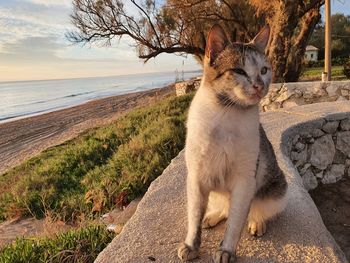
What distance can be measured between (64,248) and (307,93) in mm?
7634


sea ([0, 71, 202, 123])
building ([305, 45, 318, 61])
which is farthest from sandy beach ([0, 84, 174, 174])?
building ([305, 45, 318, 61])

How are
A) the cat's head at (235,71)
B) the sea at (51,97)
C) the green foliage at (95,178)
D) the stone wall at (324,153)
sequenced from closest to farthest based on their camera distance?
the cat's head at (235,71) → the green foliage at (95,178) → the stone wall at (324,153) → the sea at (51,97)

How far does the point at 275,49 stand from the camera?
1350cm

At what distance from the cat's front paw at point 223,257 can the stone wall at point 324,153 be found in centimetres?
377

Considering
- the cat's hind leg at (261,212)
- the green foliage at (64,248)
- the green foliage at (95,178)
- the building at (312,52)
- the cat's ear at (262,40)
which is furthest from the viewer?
the building at (312,52)

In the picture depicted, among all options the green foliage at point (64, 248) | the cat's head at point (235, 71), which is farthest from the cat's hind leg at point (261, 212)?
the green foliage at point (64, 248)

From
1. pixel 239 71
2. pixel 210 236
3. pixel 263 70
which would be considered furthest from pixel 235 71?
pixel 210 236

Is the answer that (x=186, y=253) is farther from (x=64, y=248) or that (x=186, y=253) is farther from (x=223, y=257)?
(x=64, y=248)

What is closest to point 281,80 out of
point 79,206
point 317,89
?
point 317,89

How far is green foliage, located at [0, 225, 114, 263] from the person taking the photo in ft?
10.9

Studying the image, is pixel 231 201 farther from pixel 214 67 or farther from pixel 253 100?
pixel 214 67

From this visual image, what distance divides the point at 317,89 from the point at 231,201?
7.73 meters

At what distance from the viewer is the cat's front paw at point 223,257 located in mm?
2408

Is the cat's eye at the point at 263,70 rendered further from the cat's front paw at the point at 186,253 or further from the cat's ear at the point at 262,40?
the cat's front paw at the point at 186,253
